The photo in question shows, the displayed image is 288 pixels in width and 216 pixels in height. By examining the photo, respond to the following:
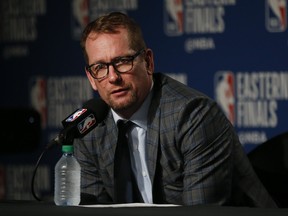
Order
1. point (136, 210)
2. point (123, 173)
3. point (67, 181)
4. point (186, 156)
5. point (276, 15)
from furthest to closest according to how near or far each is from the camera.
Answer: point (276, 15), point (123, 173), point (186, 156), point (67, 181), point (136, 210)

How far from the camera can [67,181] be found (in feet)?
7.13

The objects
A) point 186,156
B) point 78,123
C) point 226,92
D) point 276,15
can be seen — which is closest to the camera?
point 78,123

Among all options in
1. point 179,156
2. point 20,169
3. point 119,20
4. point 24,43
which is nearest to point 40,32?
point 24,43

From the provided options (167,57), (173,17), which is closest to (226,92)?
(167,57)

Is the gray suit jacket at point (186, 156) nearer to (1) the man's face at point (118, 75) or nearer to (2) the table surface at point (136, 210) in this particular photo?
(1) the man's face at point (118, 75)

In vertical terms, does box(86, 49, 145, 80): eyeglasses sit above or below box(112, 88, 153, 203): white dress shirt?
above

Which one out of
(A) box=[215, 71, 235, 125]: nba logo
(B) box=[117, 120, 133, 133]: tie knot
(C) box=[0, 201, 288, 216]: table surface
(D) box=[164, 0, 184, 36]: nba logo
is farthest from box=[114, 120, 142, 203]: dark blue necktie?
(D) box=[164, 0, 184, 36]: nba logo

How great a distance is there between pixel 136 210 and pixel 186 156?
2.00 feet

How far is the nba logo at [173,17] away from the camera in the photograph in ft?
11.7

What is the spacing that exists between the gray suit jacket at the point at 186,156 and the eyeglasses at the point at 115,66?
0.16 m

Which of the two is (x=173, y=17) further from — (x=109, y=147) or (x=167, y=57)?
(x=109, y=147)

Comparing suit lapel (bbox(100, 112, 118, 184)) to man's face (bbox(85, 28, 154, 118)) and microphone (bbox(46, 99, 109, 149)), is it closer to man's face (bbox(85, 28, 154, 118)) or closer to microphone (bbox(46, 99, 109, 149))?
man's face (bbox(85, 28, 154, 118))

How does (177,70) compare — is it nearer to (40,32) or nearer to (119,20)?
(40,32)

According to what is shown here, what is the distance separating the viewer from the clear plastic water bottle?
204 centimetres
